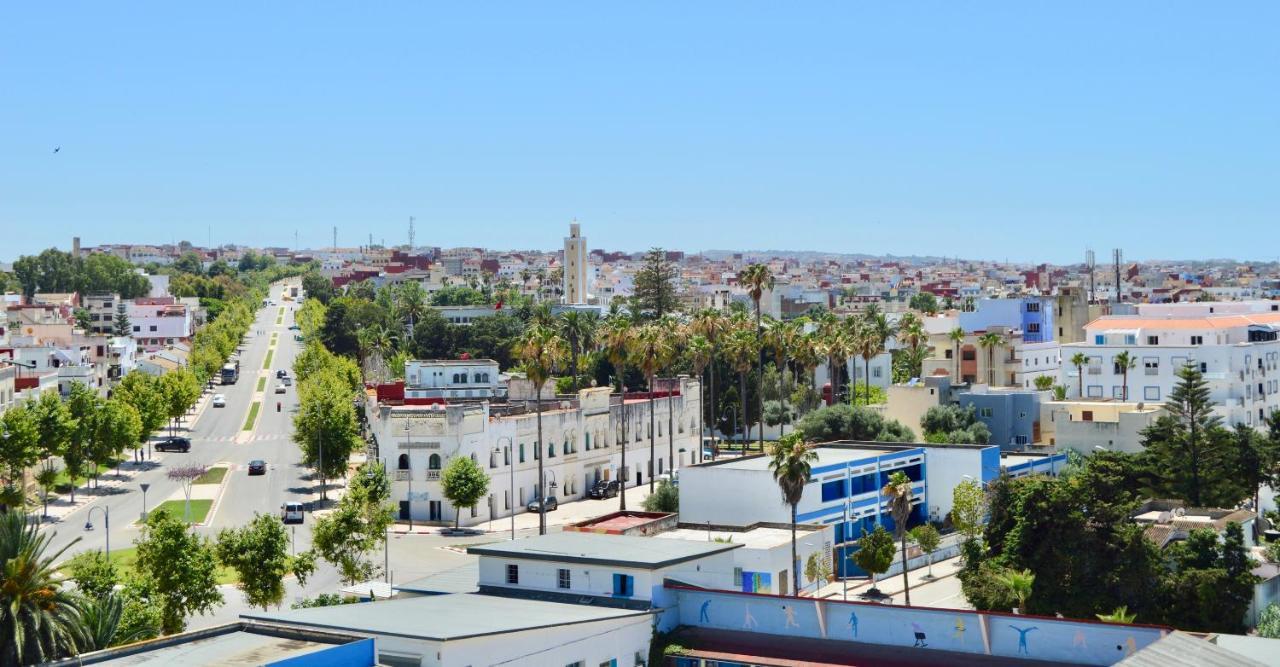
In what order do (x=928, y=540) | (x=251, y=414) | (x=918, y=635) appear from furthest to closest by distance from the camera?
(x=251, y=414) < (x=928, y=540) < (x=918, y=635)

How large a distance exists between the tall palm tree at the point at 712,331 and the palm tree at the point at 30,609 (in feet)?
209

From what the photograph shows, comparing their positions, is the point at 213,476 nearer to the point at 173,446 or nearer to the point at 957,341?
the point at 173,446

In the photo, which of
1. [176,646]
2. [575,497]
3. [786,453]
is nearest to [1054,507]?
[786,453]

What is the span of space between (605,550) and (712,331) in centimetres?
5351

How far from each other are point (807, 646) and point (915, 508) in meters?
36.5

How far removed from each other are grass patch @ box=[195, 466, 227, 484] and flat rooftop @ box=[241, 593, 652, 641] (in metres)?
52.3

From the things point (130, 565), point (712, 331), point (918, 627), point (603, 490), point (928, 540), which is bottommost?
point (130, 565)

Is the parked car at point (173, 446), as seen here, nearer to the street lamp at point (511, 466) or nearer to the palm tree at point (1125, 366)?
the street lamp at point (511, 466)

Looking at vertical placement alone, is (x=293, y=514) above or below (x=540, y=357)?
below

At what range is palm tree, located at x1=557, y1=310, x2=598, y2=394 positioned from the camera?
404 feet

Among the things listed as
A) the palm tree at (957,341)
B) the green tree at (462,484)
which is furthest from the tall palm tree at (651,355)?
the palm tree at (957,341)

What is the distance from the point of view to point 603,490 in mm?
90188

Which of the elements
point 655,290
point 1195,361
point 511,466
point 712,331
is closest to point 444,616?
point 511,466

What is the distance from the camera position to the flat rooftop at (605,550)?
43.4 metres
